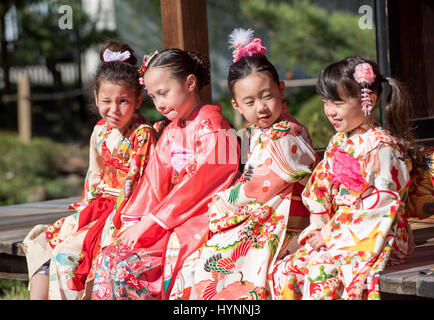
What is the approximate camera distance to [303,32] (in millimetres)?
10852

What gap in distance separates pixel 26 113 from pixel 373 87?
10.4 metres

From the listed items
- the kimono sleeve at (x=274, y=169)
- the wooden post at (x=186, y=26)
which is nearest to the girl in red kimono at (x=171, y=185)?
the kimono sleeve at (x=274, y=169)

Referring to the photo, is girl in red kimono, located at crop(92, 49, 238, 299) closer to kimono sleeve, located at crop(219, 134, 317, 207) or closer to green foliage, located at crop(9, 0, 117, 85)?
kimono sleeve, located at crop(219, 134, 317, 207)

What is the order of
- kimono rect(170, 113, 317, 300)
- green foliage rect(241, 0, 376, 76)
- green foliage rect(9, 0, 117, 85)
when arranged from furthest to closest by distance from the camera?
green foliage rect(9, 0, 117, 85)
green foliage rect(241, 0, 376, 76)
kimono rect(170, 113, 317, 300)

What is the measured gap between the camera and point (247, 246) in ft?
9.93

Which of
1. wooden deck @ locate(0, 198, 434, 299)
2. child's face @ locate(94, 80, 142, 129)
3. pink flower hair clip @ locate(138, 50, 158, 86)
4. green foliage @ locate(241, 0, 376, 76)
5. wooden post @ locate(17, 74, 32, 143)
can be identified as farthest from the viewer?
wooden post @ locate(17, 74, 32, 143)

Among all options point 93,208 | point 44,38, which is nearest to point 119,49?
point 93,208

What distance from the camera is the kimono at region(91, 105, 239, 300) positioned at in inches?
122

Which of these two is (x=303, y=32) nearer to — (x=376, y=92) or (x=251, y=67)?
(x=251, y=67)

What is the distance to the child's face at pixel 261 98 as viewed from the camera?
3.12 metres

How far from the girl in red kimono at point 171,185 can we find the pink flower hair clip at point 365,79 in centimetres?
76

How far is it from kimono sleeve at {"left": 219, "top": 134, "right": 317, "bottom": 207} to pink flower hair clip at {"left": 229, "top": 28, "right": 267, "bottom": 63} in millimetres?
457

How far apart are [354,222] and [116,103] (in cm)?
149

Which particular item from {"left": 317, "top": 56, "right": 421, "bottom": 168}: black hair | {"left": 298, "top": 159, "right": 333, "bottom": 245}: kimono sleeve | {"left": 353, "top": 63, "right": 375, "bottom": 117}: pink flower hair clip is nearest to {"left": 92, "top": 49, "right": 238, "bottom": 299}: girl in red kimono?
{"left": 298, "top": 159, "right": 333, "bottom": 245}: kimono sleeve
